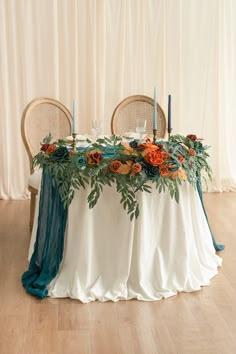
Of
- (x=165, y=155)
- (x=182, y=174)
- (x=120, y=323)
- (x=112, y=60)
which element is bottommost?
(x=120, y=323)

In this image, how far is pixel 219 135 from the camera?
17.4 feet

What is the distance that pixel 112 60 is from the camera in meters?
5.02

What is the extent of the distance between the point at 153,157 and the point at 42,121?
169 centimetres

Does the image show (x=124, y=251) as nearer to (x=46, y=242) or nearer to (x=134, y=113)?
(x=46, y=242)

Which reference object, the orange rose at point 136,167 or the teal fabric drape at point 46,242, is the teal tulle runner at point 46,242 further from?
the orange rose at point 136,167

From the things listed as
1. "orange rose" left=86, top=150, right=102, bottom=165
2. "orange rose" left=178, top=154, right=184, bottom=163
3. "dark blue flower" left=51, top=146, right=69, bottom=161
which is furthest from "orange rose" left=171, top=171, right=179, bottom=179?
"dark blue flower" left=51, top=146, right=69, bottom=161

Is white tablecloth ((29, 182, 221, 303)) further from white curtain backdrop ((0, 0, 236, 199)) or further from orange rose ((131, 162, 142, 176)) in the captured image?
white curtain backdrop ((0, 0, 236, 199))

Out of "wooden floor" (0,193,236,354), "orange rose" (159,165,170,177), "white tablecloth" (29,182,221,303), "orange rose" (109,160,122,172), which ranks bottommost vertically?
"wooden floor" (0,193,236,354)

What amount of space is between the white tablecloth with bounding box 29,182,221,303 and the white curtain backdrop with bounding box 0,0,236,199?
7.04ft

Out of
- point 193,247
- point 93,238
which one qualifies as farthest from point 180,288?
point 93,238

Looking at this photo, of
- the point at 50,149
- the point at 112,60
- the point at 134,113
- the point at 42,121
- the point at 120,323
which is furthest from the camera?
the point at 112,60

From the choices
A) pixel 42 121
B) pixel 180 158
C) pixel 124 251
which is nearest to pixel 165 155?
pixel 180 158

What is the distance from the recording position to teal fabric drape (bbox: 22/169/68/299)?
10.0 ft

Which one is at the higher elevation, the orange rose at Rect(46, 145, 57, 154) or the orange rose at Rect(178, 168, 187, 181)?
the orange rose at Rect(46, 145, 57, 154)
